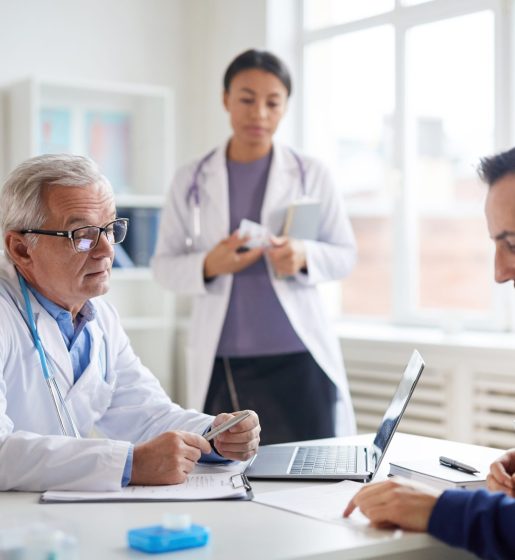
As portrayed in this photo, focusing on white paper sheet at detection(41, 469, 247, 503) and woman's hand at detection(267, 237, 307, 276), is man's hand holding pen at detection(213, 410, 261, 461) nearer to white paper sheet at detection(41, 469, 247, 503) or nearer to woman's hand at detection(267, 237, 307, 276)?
white paper sheet at detection(41, 469, 247, 503)

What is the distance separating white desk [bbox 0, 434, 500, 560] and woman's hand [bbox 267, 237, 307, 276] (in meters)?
1.36

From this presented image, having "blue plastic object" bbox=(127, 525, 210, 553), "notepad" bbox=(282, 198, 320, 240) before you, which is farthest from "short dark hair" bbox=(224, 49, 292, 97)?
"blue plastic object" bbox=(127, 525, 210, 553)

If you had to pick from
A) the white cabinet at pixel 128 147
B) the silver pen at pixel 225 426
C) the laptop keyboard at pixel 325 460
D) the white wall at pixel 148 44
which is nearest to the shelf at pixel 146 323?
the white cabinet at pixel 128 147

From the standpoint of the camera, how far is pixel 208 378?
318 centimetres

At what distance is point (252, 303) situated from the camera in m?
3.17

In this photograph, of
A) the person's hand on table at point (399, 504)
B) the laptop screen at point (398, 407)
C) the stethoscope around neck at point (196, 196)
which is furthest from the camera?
the stethoscope around neck at point (196, 196)

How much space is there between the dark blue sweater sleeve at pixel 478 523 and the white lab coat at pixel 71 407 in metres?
0.60

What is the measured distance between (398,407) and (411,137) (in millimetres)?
2614

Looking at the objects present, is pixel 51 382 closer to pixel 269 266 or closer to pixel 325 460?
pixel 325 460

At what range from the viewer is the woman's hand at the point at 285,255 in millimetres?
3043

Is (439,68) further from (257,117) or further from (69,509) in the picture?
(69,509)

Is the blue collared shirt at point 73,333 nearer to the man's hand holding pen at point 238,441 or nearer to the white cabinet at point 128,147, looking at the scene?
the man's hand holding pen at point 238,441

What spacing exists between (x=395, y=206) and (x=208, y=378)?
151 centimetres

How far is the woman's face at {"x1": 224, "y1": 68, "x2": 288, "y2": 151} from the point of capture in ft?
10.3
